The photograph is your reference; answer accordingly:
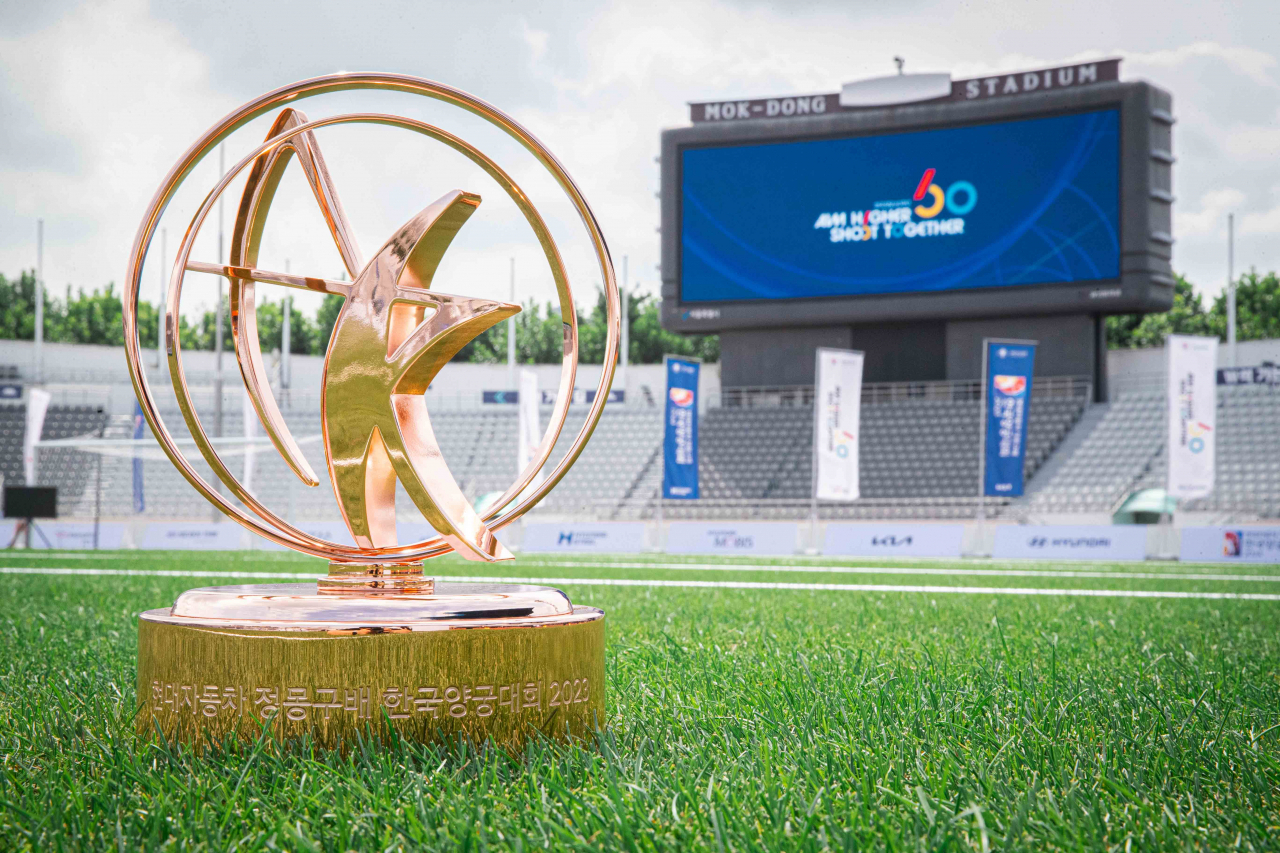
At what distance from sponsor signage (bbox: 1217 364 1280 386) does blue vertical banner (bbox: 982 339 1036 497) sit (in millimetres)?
12679

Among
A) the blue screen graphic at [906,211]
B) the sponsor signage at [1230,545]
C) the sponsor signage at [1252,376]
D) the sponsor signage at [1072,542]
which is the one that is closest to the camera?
the sponsor signage at [1230,545]

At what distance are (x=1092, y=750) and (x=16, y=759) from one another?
2754mm

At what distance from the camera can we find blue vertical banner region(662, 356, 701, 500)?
22078 millimetres

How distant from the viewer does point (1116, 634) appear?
5.58m

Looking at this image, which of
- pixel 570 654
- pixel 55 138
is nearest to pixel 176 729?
pixel 570 654

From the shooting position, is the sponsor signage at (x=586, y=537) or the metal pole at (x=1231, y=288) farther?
the metal pole at (x=1231, y=288)

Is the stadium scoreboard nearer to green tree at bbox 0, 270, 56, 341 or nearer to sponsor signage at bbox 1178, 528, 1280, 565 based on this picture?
sponsor signage at bbox 1178, 528, 1280, 565

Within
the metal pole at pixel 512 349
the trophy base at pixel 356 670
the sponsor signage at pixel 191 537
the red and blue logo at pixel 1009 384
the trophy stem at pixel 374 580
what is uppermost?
the metal pole at pixel 512 349

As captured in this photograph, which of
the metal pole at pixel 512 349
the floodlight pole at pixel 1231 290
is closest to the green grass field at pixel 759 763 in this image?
the metal pole at pixel 512 349

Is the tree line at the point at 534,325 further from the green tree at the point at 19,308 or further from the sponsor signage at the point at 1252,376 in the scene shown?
the sponsor signage at the point at 1252,376

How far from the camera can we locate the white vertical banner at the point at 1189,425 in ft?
65.0

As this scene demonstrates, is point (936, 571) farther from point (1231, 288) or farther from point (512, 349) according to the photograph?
point (1231, 288)

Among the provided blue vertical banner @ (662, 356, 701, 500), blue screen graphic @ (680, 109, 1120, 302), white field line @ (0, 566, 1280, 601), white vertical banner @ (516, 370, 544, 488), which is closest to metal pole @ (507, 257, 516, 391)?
white vertical banner @ (516, 370, 544, 488)

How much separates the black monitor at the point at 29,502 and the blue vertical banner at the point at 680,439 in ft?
39.1
